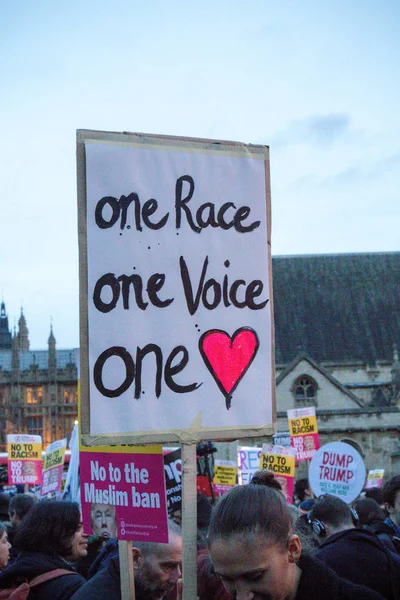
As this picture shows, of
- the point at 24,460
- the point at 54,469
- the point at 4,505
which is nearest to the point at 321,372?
the point at 24,460

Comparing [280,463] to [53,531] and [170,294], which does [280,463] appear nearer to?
[53,531]

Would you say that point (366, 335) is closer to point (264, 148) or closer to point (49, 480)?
point (49, 480)

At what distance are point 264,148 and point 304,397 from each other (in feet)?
103

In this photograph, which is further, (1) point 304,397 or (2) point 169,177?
(1) point 304,397

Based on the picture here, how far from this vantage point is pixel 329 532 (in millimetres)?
4418

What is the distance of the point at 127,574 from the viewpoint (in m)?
3.36

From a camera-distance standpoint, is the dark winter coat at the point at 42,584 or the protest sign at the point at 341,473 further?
the protest sign at the point at 341,473

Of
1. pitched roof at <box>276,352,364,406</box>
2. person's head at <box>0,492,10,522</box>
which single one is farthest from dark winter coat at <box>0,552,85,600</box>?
pitched roof at <box>276,352,364,406</box>

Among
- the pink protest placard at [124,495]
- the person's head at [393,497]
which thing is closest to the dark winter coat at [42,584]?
the pink protest placard at [124,495]

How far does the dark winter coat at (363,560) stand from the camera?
3334 mm

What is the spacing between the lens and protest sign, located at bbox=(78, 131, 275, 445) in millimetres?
3365

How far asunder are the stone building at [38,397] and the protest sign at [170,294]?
72474mm

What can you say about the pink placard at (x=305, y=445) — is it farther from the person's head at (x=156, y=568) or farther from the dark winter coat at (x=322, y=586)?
the dark winter coat at (x=322, y=586)

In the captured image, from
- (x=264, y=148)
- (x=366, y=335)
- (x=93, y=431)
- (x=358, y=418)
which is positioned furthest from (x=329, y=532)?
(x=366, y=335)
